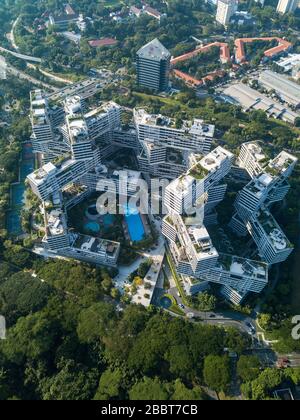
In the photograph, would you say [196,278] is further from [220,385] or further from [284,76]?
[284,76]

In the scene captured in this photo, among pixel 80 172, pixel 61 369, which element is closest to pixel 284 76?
pixel 80 172

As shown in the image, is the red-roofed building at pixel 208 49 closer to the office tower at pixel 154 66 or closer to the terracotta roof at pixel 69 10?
the office tower at pixel 154 66

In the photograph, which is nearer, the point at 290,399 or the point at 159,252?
the point at 290,399

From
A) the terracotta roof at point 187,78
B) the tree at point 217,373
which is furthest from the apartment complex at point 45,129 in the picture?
the tree at point 217,373

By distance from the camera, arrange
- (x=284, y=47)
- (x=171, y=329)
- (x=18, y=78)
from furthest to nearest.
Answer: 1. (x=284, y=47)
2. (x=18, y=78)
3. (x=171, y=329)

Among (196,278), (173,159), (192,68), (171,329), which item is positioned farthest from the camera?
(192,68)

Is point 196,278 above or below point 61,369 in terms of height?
above

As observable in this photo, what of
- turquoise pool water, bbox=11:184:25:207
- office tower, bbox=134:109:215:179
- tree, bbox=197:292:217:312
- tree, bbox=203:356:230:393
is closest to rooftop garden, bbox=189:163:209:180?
office tower, bbox=134:109:215:179
